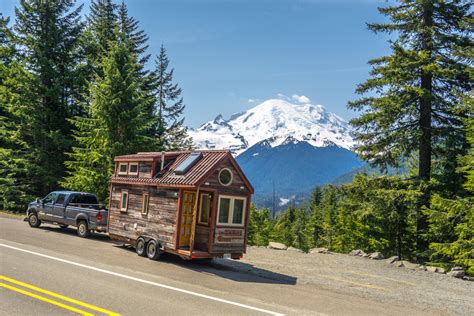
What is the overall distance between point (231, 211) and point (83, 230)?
360 inches

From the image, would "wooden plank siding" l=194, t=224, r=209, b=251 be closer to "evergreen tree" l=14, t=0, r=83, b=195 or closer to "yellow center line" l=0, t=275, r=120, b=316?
"yellow center line" l=0, t=275, r=120, b=316

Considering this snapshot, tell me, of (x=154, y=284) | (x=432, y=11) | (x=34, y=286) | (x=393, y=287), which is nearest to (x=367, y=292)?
(x=393, y=287)

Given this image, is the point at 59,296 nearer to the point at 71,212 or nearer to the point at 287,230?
the point at 71,212

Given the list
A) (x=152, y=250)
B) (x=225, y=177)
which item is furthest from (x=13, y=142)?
(x=225, y=177)

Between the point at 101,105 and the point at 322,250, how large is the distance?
17.4 m

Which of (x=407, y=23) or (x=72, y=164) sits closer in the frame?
(x=407, y=23)

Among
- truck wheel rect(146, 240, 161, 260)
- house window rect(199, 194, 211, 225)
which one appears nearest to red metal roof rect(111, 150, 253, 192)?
house window rect(199, 194, 211, 225)

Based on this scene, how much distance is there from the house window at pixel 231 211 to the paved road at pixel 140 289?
1.73 m

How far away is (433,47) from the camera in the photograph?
21672 mm

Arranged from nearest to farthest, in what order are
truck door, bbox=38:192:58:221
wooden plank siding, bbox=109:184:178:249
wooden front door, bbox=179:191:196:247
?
wooden front door, bbox=179:191:196:247 < wooden plank siding, bbox=109:184:178:249 < truck door, bbox=38:192:58:221

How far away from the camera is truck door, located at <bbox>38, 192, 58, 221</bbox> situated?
22172 millimetres

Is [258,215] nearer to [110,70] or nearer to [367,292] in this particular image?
[110,70]

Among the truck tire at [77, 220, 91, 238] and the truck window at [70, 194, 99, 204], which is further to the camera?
the truck window at [70, 194, 99, 204]

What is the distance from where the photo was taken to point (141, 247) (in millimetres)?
16328
